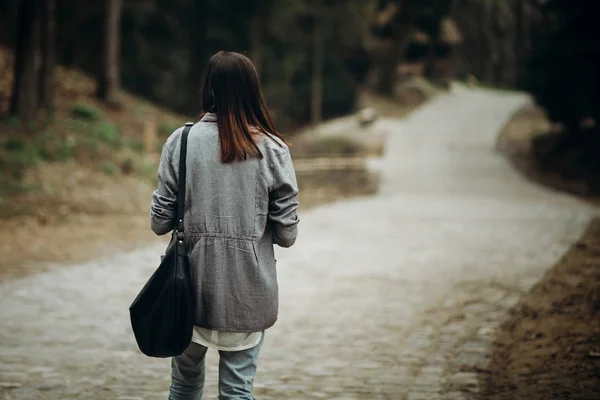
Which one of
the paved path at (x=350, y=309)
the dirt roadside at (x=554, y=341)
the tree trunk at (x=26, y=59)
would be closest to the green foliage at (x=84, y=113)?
the tree trunk at (x=26, y=59)

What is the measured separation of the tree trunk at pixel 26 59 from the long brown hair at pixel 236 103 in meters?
14.2

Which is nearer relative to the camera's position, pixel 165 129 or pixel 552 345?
pixel 552 345

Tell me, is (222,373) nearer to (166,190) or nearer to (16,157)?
(166,190)

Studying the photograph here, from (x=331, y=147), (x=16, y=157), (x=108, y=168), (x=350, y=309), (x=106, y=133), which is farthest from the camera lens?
(x=331, y=147)

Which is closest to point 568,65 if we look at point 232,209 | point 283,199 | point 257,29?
point 257,29

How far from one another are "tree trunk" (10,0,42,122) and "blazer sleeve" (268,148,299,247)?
14.4m

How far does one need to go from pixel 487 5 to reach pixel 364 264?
150 ft

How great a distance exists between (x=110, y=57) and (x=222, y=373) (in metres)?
19.1

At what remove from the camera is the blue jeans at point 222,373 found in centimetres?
356

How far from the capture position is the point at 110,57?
21688 mm

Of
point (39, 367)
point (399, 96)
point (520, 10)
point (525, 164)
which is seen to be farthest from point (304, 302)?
point (520, 10)

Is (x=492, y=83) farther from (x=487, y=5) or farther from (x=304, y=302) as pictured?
(x=304, y=302)

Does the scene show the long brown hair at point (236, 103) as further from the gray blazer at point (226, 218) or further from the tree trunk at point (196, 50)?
the tree trunk at point (196, 50)

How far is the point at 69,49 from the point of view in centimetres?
2627
